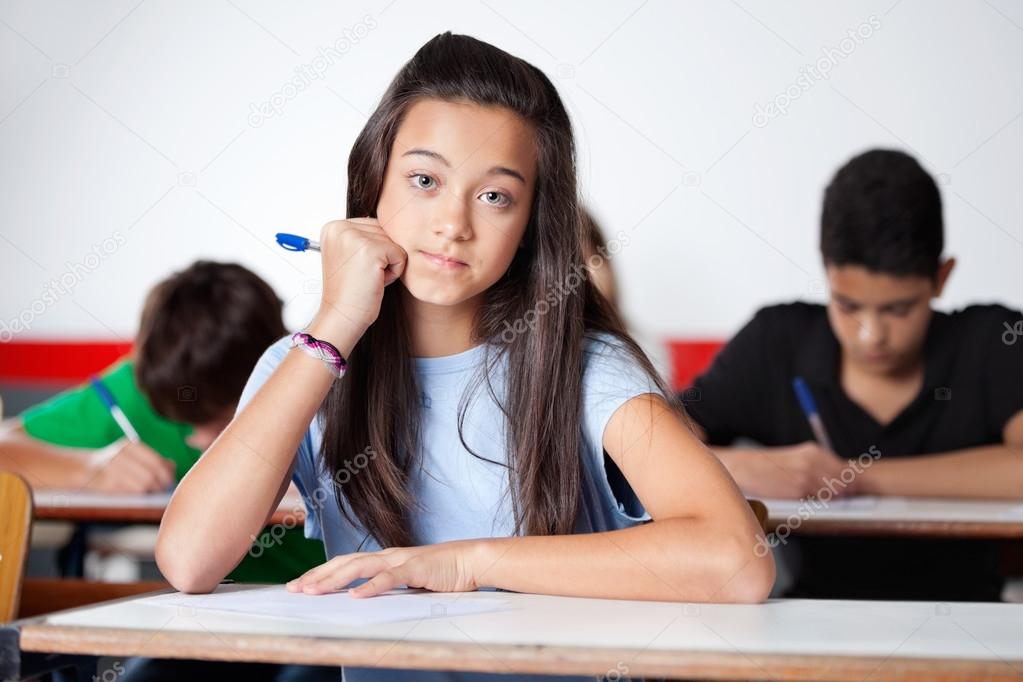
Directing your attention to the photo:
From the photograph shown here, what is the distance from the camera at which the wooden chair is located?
125 centimetres

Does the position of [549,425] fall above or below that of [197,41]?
below

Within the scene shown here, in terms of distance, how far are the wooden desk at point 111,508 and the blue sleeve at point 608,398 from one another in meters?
0.74

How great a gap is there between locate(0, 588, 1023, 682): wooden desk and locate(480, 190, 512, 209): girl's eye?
487 mm

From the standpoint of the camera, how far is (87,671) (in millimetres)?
1000

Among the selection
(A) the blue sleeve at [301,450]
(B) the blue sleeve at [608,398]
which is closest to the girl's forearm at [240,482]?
(A) the blue sleeve at [301,450]

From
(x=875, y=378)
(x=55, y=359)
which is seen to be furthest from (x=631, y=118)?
(x=55, y=359)

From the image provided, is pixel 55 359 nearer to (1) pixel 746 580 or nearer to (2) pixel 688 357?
(2) pixel 688 357

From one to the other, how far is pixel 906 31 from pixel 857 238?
70.7 inches

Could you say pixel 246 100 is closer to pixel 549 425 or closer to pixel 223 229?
pixel 223 229

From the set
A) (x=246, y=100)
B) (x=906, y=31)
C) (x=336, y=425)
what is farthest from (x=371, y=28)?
(x=336, y=425)

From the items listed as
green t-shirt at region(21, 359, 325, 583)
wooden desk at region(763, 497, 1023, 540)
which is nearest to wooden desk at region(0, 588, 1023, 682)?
wooden desk at region(763, 497, 1023, 540)

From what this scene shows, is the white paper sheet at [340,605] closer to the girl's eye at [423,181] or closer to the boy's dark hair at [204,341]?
the girl's eye at [423,181]

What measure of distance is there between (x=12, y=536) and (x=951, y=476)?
69.1 inches

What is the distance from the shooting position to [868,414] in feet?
7.94
